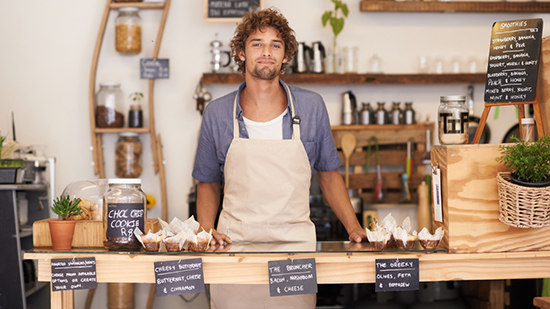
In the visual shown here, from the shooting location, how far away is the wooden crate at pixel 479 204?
1358 mm

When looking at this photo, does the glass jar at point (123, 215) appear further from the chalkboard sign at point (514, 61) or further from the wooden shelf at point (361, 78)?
the wooden shelf at point (361, 78)

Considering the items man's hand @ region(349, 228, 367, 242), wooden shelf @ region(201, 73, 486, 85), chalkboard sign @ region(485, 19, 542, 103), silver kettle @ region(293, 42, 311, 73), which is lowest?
man's hand @ region(349, 228, 367, 242)

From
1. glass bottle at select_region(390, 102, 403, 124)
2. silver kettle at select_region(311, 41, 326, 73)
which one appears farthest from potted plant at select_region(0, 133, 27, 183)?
glass bottle at select_region(390, 102, 403, 124)

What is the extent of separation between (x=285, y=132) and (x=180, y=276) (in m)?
0.71

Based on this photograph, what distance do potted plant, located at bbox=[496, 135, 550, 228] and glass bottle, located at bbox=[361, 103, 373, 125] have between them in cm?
238

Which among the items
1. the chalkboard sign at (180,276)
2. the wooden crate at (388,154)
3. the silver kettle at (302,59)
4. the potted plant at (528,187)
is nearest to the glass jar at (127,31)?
the silver kettle at (302,59)

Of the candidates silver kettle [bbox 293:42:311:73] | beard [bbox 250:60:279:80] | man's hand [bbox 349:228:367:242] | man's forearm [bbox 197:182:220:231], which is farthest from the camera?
Answer: silver kettle [bbox 293:42:311:73]

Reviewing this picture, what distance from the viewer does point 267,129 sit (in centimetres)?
179

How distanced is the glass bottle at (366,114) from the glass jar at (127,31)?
65.0 inches

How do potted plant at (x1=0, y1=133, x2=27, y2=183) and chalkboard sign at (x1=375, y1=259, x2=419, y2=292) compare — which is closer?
chalkboard sign at (x1=375, y1=259, x2=419, y2=292)

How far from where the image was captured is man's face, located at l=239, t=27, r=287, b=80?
1.72 metres

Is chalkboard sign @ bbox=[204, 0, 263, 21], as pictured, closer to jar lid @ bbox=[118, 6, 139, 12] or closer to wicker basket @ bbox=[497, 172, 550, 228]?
jar lid @ bbox=[118, 6, 139, 12]

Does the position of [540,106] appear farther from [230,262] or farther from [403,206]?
[403,206]

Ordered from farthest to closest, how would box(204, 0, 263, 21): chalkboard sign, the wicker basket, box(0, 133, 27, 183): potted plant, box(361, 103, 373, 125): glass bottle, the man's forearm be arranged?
box(361, 103, 373, 125): glass bottle
box(204, 0, 263, 21): chalkboard sign
box(0, 133, 27, 183): potted plant
the man's forearm
the wicker basket
